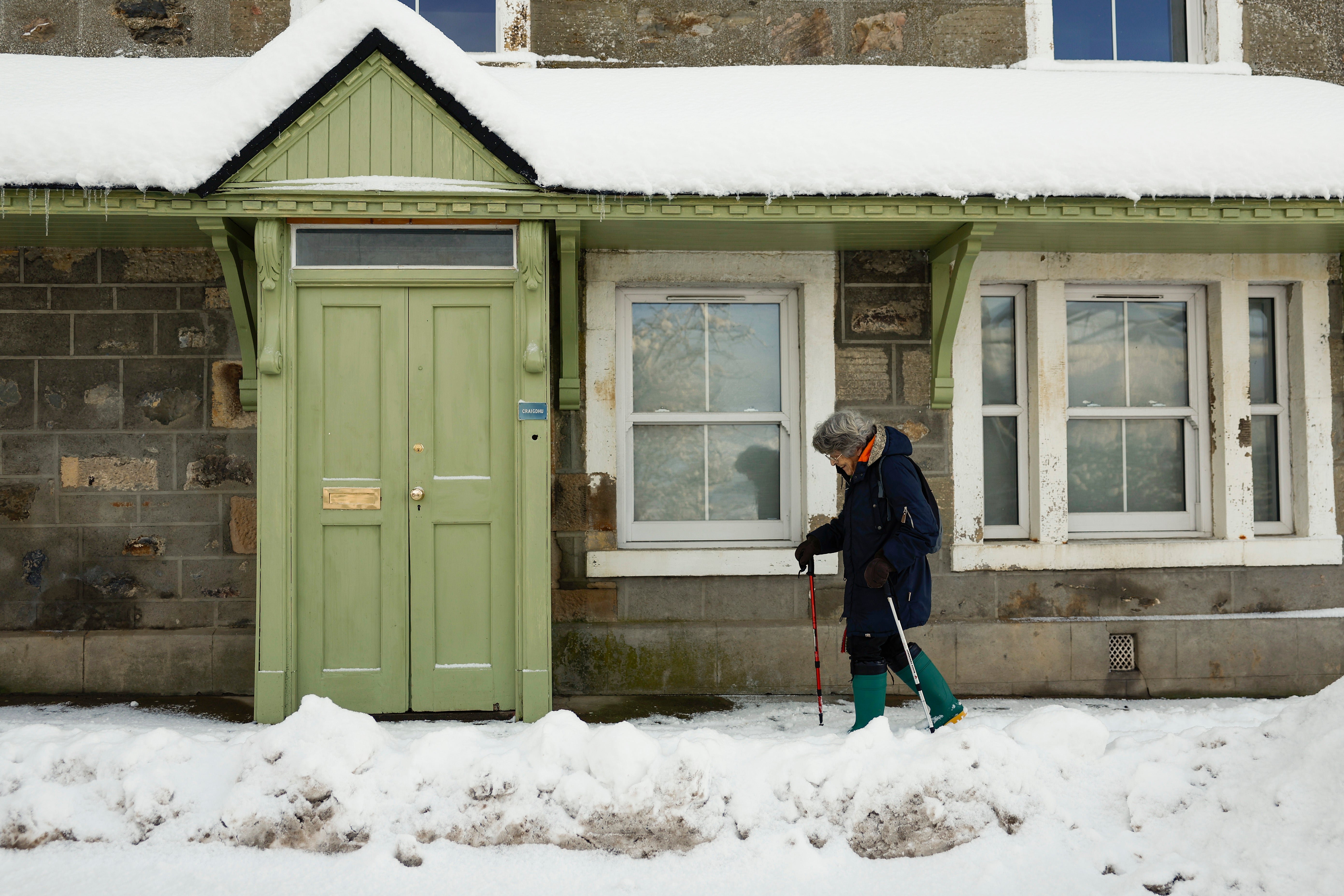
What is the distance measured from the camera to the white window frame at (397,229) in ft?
13.9

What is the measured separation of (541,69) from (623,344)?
6.59ft

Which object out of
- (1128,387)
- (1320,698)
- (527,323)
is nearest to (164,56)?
(527,323)

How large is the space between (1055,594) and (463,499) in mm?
3729

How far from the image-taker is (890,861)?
2922 millimetres

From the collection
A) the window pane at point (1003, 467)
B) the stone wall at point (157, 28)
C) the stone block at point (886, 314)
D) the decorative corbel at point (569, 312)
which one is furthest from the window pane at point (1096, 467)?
the stone wall at point (157, 28)

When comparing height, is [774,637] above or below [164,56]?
below

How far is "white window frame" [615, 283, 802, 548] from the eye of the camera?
5254 millimetres

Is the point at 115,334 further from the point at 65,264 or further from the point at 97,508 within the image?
the point at 97,508

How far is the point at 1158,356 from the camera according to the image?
218 inches

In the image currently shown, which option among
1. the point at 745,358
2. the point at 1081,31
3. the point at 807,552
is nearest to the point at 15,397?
the point at 745,358

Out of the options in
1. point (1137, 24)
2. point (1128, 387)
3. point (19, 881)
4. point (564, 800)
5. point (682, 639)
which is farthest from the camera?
point (1137, 24)

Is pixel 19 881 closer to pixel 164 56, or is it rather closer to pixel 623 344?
pixel 623 344

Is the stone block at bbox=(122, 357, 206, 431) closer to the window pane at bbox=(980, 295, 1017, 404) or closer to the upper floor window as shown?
the window pane at bbox=(980, 295, 1017, 404)

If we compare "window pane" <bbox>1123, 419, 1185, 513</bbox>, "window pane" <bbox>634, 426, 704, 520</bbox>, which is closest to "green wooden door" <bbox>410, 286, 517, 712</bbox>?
"window pane" <bbox>634, 426, 704, 520</bbox>
